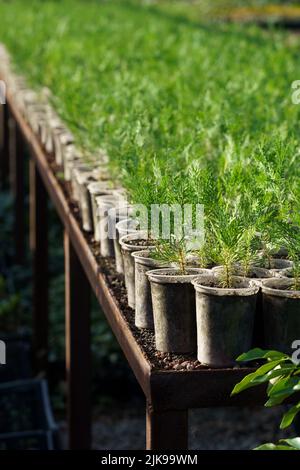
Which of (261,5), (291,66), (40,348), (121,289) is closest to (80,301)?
(121,289)

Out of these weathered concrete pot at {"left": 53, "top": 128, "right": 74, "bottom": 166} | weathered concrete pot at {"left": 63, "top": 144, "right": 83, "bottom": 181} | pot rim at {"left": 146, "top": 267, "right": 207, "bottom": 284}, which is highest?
weathered concrete pot at {"left": 53, "top": 128, "right": 74, "bottom": 166}

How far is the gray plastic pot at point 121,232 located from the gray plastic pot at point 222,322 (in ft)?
2.05

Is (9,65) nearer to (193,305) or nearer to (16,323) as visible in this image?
(16,323)

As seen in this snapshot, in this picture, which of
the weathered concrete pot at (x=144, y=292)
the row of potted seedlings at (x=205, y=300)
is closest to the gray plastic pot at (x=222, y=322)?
the row of potted seedlings at (x=205, y=300)

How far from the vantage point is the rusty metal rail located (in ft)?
7.16

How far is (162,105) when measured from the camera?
4.28 meters

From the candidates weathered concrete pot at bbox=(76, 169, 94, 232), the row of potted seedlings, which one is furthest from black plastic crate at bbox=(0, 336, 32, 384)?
the row of potted seedlings

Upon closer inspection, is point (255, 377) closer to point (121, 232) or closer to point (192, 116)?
point (121, 232)

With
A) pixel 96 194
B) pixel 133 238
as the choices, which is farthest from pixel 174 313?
pixel 96 194

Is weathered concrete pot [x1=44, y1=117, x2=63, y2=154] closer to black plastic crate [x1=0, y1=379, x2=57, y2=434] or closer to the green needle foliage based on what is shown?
the green needle foliage

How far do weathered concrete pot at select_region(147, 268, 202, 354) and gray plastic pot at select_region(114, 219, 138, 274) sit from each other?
19.9 inches

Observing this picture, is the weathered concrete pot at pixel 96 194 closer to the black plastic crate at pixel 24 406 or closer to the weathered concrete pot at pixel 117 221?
the weathered concrete pot at pixel 117 221

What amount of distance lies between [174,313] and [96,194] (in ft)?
3.96

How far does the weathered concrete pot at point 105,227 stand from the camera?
3172 millimetres
